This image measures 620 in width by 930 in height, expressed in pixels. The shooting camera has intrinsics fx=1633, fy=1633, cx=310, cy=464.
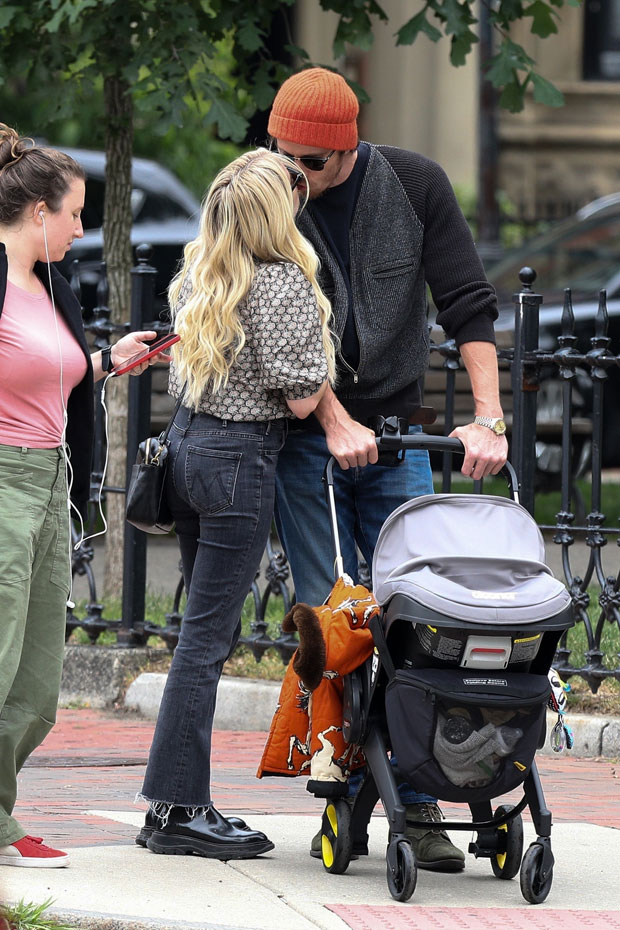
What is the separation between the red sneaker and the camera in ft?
13.2

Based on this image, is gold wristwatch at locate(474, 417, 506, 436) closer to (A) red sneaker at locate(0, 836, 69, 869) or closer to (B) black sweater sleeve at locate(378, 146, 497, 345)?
(B) black sweater sleeve at locate(378, 146, 497, 345)

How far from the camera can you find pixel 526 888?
12.7 feet

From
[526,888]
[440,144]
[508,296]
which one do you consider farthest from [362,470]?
[440,144]

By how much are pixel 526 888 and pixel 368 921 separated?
1.45ft

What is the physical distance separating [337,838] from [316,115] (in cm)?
182

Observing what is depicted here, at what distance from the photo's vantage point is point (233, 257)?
158 inches

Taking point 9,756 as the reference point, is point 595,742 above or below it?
below


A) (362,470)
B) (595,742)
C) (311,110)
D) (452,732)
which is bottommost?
(595,742)

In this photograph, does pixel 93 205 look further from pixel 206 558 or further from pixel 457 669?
pixel 457 669

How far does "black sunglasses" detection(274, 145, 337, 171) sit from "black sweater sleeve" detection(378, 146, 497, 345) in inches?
9.6

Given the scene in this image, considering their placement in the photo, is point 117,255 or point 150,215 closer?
point 117,255

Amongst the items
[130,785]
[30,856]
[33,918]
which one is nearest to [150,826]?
[30,856]

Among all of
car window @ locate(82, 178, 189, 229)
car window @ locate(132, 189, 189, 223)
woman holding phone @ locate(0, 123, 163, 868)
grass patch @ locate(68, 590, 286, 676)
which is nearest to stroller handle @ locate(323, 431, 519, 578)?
woman holding phone @ locate(0, 123, 163, 868)

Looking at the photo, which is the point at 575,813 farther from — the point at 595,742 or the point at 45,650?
the point at 45,650
